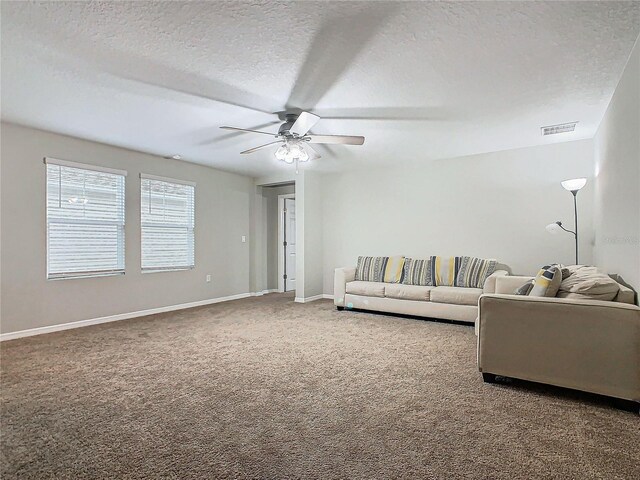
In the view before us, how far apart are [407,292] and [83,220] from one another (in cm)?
435

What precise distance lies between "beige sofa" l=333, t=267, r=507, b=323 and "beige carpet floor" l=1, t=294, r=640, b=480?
33.0 inches

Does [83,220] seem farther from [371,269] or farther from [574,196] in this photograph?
[574,196]

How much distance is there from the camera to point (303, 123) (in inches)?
128

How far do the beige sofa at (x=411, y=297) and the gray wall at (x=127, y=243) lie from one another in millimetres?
2304

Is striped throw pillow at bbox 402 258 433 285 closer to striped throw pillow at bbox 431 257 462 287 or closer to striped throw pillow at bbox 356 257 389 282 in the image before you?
striped throw pillow at bbox 431 257 462 287

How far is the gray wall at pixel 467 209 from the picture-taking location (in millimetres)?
4688

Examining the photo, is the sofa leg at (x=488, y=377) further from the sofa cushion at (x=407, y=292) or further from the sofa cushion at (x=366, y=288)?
the sofa cushion at (x=366, y=288)

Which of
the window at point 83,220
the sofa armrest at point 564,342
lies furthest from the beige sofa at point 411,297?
the window at point 83,220

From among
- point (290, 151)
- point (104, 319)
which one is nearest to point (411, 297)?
point (290, 151)

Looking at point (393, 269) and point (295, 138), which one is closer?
point (295, 138)

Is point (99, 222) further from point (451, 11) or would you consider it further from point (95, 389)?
point (451, 11)

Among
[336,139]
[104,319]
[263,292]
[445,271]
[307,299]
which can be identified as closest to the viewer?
[336,139]

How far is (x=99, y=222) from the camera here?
470 centimetres

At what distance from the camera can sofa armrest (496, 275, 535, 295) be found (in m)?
3.84
